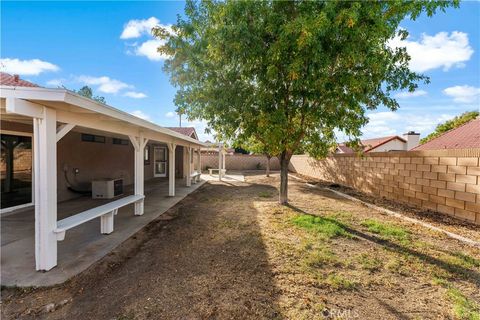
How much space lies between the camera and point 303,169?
2008 cm

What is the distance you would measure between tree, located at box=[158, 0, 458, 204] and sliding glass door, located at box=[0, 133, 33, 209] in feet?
15.5

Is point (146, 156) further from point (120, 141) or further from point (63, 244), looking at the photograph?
point (63, 244)

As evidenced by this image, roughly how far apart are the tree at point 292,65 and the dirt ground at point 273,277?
8.84ft

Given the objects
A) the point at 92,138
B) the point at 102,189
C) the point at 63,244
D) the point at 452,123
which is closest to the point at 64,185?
the point at 102,189

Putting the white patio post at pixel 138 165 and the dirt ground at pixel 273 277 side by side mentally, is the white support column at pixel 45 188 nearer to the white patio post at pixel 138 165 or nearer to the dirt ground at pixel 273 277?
the dirt ground at pixel 273 277

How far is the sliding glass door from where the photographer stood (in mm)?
6441

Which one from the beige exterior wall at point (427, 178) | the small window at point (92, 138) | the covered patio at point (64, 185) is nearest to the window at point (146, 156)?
the covered patio at point (64, 185)

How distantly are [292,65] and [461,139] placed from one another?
1169cm

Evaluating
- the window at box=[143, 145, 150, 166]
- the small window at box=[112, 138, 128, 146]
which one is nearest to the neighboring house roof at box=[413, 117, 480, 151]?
the small window at box=[112, 138, 128, 146]

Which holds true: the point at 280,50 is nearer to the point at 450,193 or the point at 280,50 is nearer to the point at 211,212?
the point at 211,212

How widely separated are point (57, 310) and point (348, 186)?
1218 cm

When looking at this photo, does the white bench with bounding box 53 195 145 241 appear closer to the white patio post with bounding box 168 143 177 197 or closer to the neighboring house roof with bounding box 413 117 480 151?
the white patio post with bounding box 168 143 177 197

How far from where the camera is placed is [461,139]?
11.8m

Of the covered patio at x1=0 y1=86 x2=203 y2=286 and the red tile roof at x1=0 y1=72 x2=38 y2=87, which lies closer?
the covered patio at x1=0 y1=86 x2=203 y2=286
